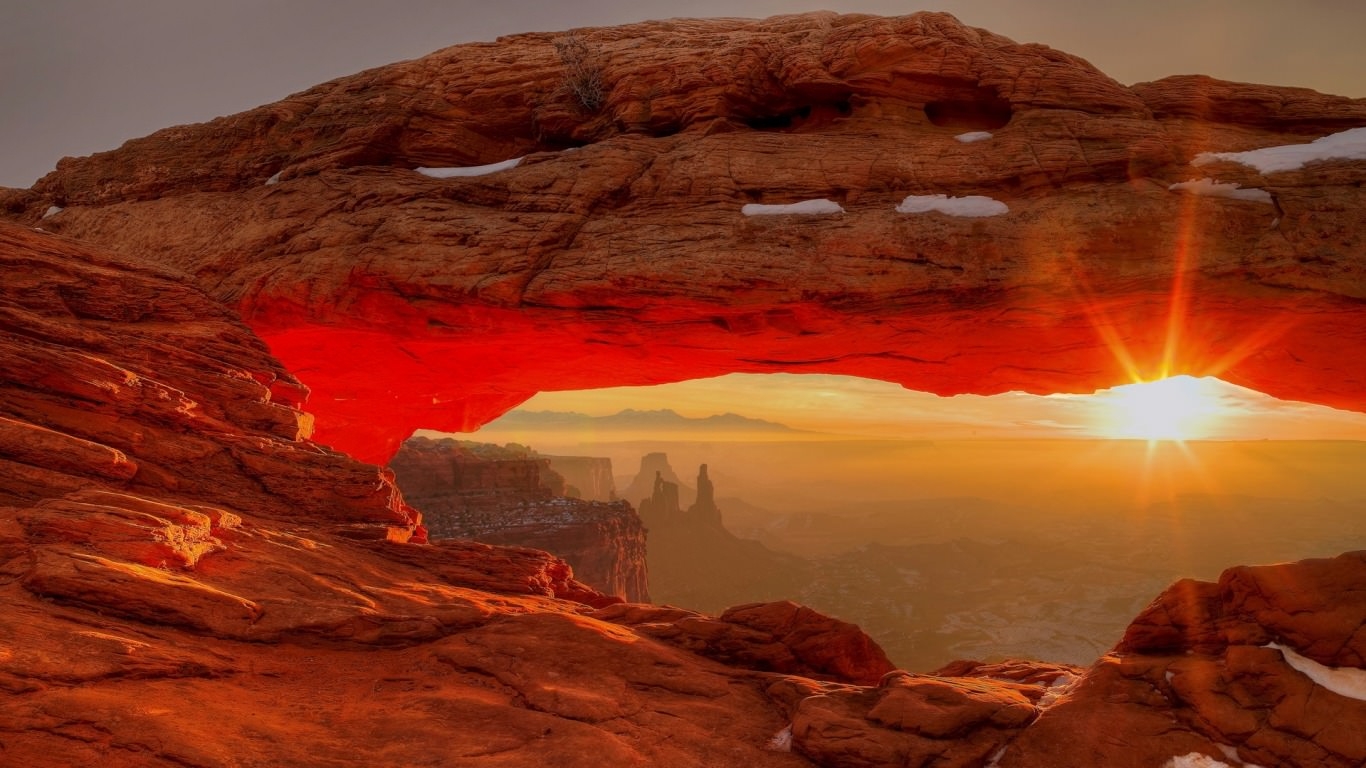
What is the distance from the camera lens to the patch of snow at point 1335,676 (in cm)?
905

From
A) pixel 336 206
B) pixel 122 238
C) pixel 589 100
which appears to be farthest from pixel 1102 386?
pixel 122 238

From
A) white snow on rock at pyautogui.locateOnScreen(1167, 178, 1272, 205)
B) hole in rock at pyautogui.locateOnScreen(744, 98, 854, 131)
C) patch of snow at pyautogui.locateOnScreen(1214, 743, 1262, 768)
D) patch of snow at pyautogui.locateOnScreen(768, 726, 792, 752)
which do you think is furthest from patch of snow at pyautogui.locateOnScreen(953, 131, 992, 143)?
patch of snow at pyautogui.locateOnScreen(768, 726, 792, 752)

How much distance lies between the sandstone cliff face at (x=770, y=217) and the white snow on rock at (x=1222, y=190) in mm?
214

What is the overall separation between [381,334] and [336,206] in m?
4.06

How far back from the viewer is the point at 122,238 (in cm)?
2209

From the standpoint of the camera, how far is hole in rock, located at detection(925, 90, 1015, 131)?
18.9 meters

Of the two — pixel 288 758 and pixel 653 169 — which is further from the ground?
pixel 653 169

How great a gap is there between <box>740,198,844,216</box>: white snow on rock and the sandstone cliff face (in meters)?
0.26

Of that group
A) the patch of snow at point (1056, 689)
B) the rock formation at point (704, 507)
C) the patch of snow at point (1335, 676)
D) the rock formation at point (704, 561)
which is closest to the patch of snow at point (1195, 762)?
the patch of snow at point (1056, 689)

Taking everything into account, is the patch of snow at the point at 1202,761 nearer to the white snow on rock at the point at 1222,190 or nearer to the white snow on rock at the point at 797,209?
the white snow on rock at the point at 1222,190

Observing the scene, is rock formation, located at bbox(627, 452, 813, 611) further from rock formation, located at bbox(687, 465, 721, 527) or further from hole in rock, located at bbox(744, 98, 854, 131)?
hole in rock, located at bbox(744, 98, 854, 131)

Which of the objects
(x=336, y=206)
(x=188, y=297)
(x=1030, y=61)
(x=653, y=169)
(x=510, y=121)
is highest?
(x=1030, y=61)

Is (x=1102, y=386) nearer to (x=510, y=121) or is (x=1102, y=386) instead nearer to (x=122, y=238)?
(x=510, y=121)

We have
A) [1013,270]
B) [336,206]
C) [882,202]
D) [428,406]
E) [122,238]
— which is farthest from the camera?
[428,406]
